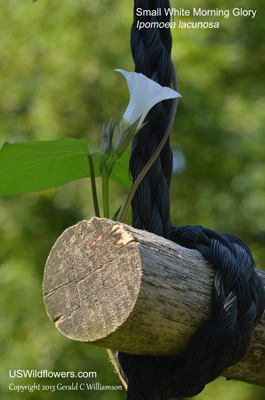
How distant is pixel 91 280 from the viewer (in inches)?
15.9

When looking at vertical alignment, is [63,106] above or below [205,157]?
above

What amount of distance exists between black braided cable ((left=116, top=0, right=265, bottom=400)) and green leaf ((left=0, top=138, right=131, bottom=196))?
8 cm

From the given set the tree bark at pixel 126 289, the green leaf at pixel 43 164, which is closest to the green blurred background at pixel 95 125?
the green leaf at pixel 43 164

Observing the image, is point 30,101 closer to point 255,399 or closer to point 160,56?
point 255,399

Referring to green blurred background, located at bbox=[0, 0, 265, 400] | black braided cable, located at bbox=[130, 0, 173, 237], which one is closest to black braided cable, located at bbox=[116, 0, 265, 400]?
black braided cable, located at bbox=[130, 0, 173, 237]

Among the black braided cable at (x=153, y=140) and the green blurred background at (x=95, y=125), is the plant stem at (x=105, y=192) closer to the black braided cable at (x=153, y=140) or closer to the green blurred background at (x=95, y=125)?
the black braided cable at (x=153, y=140)

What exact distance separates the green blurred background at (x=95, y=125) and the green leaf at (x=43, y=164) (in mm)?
1503

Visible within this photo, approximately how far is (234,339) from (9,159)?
0.29m

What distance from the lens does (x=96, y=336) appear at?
39cm

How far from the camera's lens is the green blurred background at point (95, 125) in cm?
227

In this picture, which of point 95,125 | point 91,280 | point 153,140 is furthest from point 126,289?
point 95,125

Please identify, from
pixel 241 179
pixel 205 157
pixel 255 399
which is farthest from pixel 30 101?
pixel 255 399

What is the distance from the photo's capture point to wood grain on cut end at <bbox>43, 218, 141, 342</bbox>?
14.8 inches

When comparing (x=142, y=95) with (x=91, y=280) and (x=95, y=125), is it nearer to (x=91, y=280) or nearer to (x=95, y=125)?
(x=91, y=280)
